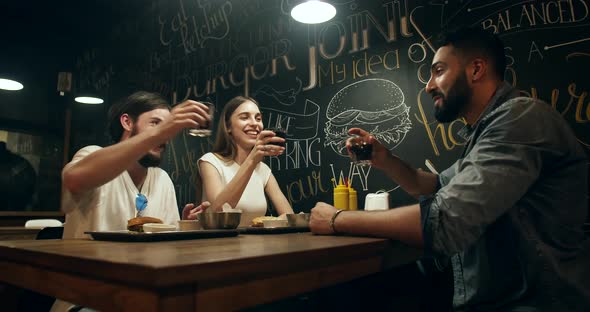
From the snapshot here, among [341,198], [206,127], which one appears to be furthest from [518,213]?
[341,198]

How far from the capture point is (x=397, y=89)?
261 centimetres

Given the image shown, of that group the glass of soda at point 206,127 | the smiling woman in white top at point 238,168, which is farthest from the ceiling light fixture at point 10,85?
the glass of soda at point 206,127

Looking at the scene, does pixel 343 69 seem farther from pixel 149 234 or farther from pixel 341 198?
pixel 149 234

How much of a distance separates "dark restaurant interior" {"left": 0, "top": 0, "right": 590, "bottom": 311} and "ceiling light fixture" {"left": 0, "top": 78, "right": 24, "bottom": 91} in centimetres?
11

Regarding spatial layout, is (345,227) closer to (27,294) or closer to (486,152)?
(486,152)

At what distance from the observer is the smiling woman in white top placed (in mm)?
2480

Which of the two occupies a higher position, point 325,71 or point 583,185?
point 325,71

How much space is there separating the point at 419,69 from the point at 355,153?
1.01 m

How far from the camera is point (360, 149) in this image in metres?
1.85

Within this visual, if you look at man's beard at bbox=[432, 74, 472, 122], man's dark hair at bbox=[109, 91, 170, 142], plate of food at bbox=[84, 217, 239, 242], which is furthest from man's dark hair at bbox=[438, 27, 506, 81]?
man's dark hair at bbox=[109, 91, 170, 142]

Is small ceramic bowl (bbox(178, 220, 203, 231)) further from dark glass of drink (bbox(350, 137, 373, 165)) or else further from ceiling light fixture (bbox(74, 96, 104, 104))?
ceiling light fixture (bbox(74, 96, 104, 104))

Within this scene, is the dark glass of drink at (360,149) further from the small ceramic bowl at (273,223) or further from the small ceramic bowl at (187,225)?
the small ceramic bowl at (187,225)

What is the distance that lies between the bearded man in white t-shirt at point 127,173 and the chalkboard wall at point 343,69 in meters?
1.34

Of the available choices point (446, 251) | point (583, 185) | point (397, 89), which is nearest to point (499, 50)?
point (583, 185)
